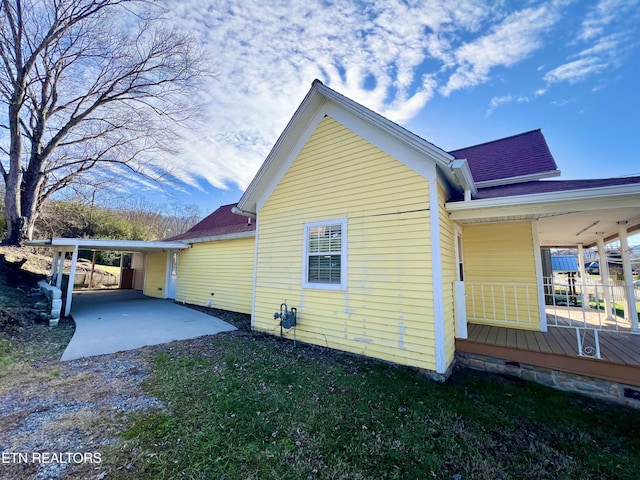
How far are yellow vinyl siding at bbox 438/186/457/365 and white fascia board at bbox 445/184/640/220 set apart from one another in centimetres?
32

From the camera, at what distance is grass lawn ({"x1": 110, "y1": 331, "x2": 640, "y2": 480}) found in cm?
248

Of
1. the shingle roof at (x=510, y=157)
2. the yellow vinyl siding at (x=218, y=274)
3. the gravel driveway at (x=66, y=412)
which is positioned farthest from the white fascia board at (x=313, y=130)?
the gravel driveway at (x=66, y=412)

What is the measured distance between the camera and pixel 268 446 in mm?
2730

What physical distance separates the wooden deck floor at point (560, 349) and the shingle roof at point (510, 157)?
148 inches

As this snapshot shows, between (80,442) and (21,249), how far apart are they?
1559 cm

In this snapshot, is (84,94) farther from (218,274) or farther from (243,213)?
(243,213)

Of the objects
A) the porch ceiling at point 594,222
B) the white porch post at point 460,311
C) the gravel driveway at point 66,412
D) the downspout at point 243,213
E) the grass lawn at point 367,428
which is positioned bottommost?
the grass lawn at point 367,428

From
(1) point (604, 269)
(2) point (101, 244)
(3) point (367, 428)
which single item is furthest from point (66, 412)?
(1) point (604, 269)

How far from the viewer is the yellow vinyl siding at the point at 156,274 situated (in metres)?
13.8

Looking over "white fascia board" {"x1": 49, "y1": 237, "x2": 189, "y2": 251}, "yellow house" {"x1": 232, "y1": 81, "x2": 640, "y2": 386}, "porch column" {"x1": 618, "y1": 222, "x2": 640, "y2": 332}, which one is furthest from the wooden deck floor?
"white fascia board" {"x1": 49, "y1": 237, "x2": 189, "y2": 251}

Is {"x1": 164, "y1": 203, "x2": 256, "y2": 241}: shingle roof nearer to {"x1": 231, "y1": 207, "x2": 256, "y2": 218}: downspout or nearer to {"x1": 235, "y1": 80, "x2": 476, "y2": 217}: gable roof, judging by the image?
{"x1": 231, "y1": 207, "x2": 256, "y2": 218}: downspout

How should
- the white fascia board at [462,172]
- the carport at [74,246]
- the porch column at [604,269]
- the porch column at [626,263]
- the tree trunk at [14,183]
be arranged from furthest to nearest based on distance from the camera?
the tree trunk at [14,183] < the carport at [74,246] < the porch column at [604,269] < the porch column at [626,263] < the white fascia board at [462,172]

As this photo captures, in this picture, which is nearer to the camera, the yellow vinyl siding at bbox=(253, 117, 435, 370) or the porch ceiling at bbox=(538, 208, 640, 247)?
the yellow vinyl siding at bbox=(253, 117, 435, 370)

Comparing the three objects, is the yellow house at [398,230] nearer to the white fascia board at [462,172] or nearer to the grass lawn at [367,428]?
the white fascia board at [462,172]
